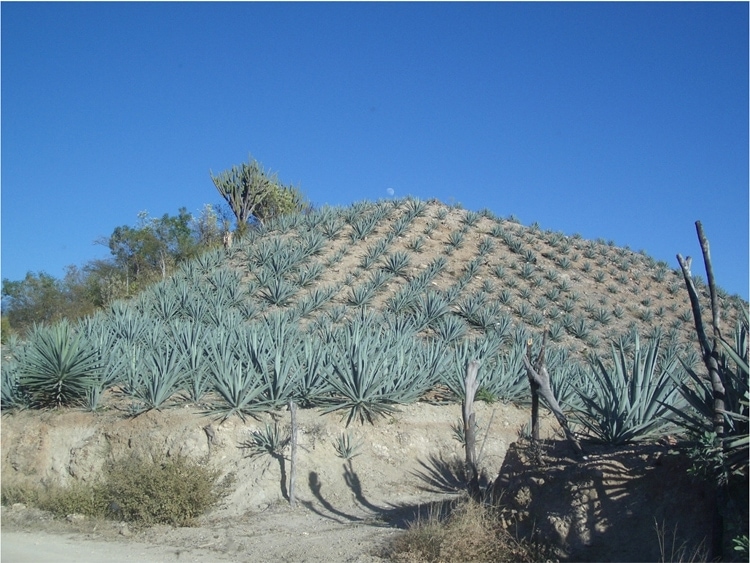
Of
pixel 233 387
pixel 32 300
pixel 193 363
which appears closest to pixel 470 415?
pixel 233 387

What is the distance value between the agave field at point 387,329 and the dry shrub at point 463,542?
4.50ft

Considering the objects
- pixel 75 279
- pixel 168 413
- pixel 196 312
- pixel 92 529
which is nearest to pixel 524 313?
pixel 196 312

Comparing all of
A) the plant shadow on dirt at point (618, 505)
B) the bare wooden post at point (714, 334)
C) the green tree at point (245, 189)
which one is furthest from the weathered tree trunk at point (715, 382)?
the green tree at point (245, 189)

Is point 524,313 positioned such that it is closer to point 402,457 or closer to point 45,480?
point 402,457

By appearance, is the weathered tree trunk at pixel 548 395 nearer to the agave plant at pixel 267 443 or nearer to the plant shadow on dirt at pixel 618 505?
the plant shadow on dirt at pixel 618 505

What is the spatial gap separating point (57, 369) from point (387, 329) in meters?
8.17

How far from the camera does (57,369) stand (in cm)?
1074

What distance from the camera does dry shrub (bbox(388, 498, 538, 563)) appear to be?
608 centimetres

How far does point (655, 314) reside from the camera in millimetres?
26000

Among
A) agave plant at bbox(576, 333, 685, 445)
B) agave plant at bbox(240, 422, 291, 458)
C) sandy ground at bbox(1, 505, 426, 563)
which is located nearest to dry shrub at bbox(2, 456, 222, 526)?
sandy ground at bbox(1, 505, 426, 563)

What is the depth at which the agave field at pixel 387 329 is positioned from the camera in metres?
10.4

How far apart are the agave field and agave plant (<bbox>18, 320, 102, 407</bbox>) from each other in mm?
27

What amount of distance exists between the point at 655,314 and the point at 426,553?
2219 centimetres

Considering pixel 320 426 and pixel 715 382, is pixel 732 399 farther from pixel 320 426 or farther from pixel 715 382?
pixel 320 426
